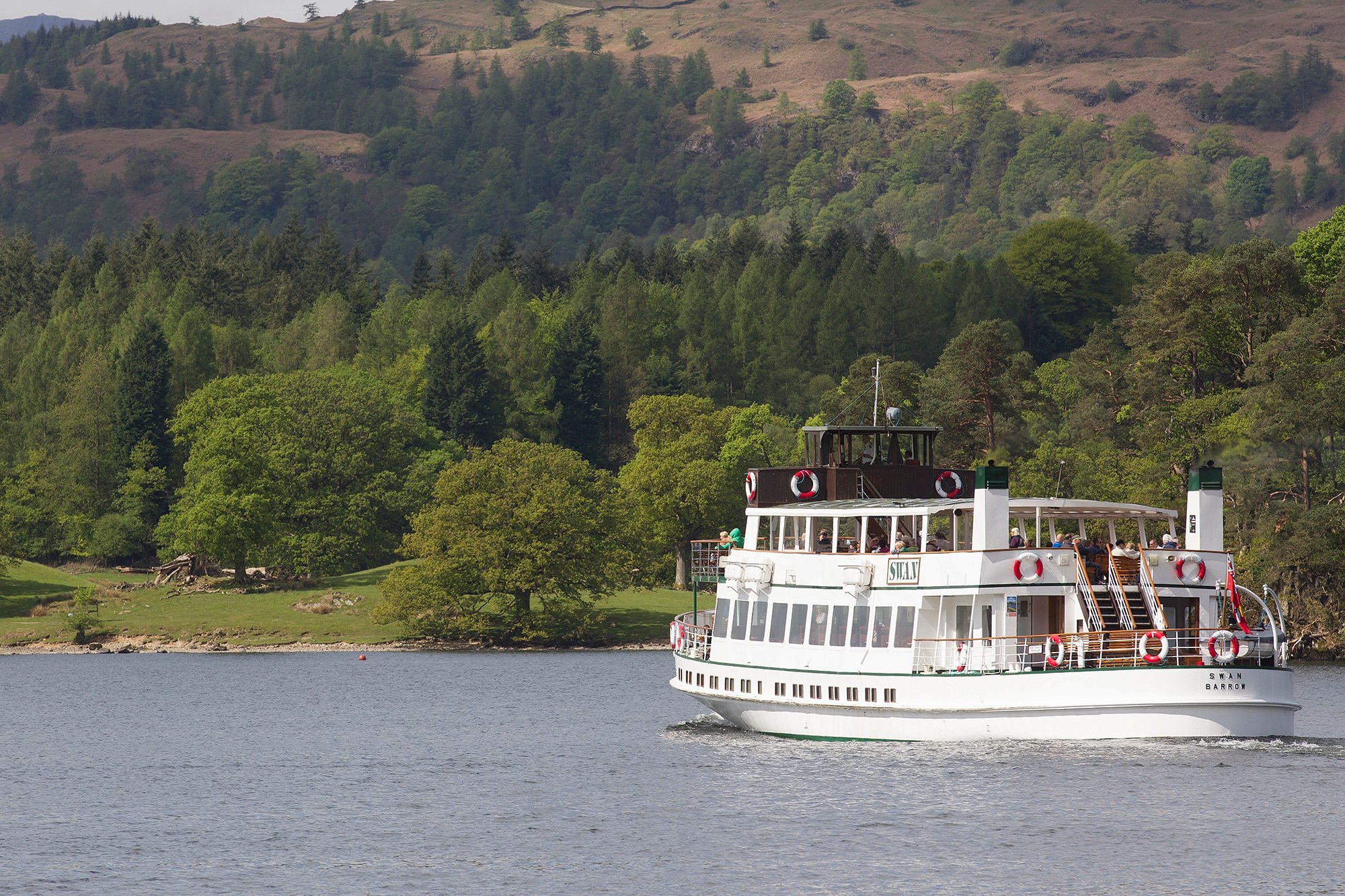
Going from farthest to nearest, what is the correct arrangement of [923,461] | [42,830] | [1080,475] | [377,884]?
[1080,475] → [923,461] → [42,830] → [377,884]

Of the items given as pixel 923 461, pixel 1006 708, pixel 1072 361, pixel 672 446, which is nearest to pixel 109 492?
pixel 672 446

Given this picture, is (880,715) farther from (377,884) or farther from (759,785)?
(377,884)

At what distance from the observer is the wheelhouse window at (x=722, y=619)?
61.5m

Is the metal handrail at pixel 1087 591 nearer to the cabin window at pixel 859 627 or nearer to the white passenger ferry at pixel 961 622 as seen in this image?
the white passenger ferry at pixel 961 622

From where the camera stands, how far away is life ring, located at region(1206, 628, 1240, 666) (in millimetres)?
50188

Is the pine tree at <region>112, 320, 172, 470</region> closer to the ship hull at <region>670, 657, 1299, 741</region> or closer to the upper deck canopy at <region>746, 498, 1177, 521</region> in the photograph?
the upper deck canopy at <region>746, 498, 1177, 521</region>

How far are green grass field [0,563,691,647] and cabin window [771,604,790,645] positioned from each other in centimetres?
5632

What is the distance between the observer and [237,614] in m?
120

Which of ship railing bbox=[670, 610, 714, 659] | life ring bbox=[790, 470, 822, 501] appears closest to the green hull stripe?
ship railing bbox=[670, 610, 714, 659]

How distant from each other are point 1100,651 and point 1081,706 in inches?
68.4

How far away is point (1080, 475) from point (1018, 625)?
60.9m

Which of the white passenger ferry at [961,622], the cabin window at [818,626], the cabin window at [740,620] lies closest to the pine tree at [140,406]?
the white passenger ferry at [961,622]

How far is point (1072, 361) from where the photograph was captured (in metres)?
136

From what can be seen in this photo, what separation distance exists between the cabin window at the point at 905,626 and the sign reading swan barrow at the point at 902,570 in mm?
803
